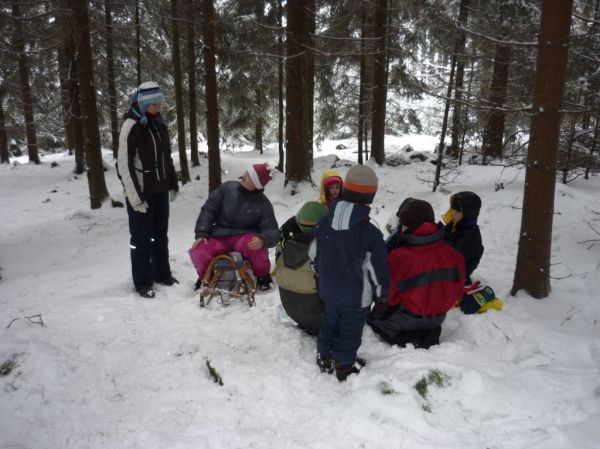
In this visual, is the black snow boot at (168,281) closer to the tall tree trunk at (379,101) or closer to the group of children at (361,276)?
the group of children at (361,276)

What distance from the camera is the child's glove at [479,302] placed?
4.21 meters

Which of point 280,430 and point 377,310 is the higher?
point 377,310

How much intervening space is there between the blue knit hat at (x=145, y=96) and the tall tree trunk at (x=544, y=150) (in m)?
4.20

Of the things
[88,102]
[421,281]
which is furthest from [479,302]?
[88,102]

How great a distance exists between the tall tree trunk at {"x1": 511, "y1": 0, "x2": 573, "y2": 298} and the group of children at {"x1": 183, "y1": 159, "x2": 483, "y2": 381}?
1.79 ft

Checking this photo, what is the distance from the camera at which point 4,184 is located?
53.6ft

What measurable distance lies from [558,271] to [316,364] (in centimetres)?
387

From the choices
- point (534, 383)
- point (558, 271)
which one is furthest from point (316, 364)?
point (558, 271)

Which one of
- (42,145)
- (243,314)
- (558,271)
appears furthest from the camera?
(42,145)

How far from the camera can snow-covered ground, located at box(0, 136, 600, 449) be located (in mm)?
2678

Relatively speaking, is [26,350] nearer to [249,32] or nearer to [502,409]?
[502,409]

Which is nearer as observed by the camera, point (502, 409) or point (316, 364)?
point (502, 409)

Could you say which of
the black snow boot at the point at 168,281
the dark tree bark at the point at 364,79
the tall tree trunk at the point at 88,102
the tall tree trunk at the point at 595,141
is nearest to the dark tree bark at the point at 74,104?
the tall tree trunk at the point at 88,102

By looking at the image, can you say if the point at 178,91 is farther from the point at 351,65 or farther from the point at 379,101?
the point at 379,101
